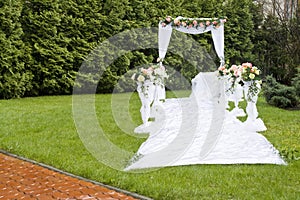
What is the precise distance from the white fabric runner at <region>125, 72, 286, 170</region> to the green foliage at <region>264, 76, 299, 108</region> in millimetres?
4152

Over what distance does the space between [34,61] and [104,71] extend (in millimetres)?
2114

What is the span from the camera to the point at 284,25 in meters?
14.4

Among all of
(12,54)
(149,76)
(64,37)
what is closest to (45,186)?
(149,76)

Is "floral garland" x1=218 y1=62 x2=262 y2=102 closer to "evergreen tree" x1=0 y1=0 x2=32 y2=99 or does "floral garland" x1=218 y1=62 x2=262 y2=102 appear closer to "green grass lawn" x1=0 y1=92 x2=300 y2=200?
"green grass lawn" x1=0 y1=92 x2=300 y2=200

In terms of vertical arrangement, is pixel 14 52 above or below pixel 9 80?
above

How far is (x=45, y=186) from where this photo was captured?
14.2 ft

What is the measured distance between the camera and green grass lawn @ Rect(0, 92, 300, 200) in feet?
13.5

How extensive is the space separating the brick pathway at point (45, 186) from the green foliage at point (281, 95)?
683 centimetres

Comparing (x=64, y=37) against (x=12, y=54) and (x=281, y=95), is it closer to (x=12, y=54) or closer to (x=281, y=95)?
(x=12, y=54)

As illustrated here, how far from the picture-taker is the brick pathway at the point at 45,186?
403 cm

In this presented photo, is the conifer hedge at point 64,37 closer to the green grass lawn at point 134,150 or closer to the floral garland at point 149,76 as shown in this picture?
the green grass lawn at point 134,150

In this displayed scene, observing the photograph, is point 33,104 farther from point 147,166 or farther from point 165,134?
point 147,166

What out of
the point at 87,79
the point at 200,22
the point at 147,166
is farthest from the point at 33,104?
the point at 147,166

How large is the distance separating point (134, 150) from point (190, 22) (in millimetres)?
4031
